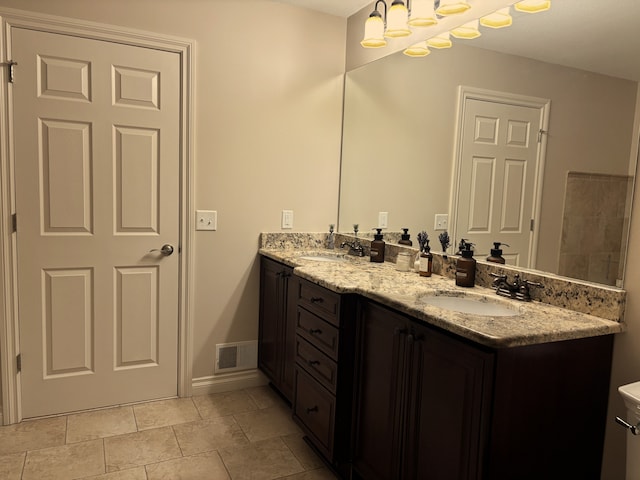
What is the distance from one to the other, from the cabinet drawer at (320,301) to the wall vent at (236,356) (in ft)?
2.76

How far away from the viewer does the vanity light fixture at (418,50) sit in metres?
2.57

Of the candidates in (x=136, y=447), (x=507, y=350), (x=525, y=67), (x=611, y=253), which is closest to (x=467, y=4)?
(x=525, y=67)

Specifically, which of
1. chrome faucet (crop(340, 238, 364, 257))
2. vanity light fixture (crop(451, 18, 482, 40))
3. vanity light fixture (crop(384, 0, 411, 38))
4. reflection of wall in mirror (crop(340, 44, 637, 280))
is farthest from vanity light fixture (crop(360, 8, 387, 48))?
chrome faucet (crop(340, 238, 364, 257))

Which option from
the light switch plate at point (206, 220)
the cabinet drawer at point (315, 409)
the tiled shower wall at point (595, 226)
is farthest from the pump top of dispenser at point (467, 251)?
the light switch plate at point (206, 220)

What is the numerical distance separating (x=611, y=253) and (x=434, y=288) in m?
0.70

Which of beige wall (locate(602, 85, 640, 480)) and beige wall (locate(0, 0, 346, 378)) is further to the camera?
beige wall (locate(0, 0, 346, 378))

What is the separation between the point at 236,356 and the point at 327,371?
110 centimetres

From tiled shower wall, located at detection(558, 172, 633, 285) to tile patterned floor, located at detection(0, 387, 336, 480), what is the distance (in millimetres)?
1413

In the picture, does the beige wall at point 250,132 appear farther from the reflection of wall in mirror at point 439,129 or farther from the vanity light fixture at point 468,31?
the vanity light fixture at point 468,31

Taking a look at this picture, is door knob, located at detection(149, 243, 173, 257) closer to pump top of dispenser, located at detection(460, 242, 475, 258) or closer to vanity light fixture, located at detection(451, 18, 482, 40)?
pump top of dispenser, located at detection(460, 242, 475, 258)

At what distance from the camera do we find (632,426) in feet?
4.43

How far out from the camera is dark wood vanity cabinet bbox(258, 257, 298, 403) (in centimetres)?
264

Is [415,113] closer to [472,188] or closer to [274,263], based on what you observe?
[472,188]

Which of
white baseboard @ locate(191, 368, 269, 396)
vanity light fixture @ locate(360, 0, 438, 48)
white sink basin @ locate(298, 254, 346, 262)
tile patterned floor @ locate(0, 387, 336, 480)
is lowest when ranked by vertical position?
tile patterned floor @ locate(0, 387, 336, 480)
